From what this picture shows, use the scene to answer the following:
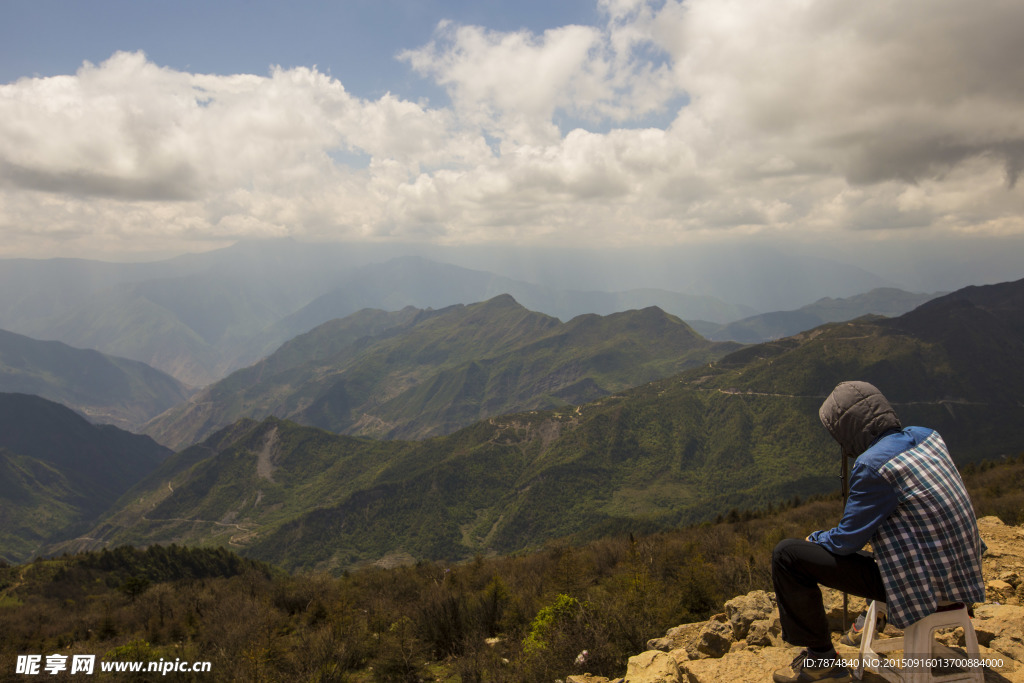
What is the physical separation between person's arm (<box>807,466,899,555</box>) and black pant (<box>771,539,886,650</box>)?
34 cm

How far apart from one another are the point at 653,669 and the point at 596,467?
162498 mm

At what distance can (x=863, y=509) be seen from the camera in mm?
4875

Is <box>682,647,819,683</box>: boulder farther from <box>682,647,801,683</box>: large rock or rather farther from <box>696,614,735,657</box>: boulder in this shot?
<box>696,614,735,657</box>: boulder

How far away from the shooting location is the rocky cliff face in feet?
21.7

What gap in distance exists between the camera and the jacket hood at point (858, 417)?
5.28 m

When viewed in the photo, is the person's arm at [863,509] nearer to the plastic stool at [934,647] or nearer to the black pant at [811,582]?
the black pant at [811,582]

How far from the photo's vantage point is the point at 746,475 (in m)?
152

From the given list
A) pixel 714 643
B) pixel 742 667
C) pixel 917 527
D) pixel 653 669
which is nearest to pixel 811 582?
pixel 917 527

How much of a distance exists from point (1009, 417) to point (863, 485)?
8806 inches

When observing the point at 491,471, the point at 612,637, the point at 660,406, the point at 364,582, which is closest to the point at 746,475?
the point at 660,406

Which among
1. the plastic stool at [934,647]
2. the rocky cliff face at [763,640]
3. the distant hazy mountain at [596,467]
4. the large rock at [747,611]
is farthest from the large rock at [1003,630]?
the distant hazy mountain at [596,467]

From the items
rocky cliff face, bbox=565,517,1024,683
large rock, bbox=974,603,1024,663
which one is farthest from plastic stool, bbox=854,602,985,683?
large rock, bbox=974,603,1024,663

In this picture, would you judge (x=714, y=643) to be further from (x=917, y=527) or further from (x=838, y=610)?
(x=917, y=527)

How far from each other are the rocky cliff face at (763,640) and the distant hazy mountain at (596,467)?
104 metres
